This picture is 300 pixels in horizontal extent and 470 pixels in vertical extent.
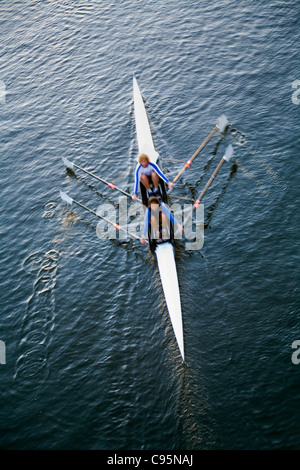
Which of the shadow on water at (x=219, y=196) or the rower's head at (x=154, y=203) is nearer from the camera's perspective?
the rower's head at (x=154, y=203)

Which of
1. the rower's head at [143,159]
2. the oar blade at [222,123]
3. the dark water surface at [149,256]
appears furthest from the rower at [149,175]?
the oar blade at [222,123]

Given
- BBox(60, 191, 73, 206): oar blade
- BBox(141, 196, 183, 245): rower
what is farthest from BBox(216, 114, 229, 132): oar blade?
BBox(60, 191, 73, 206): oar blade

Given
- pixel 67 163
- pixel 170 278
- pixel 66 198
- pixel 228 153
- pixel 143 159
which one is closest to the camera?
pixel 170 278

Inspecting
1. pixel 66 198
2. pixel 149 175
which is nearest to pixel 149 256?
pixel 149 175

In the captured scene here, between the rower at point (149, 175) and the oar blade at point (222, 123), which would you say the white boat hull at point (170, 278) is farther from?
the oar blade at point (222, 123)

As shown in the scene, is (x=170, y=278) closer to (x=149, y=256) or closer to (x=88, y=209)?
(x=149, y=256)

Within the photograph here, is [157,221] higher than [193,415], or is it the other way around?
[157,221]
